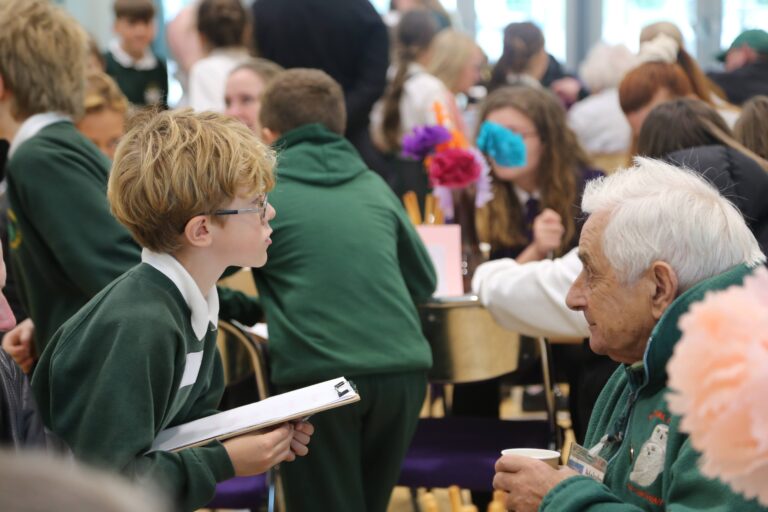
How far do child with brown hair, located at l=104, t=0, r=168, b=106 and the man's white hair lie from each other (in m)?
4.80

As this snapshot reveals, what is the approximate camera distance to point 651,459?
5.58ft

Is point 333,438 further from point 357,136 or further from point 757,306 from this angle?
point 357,136

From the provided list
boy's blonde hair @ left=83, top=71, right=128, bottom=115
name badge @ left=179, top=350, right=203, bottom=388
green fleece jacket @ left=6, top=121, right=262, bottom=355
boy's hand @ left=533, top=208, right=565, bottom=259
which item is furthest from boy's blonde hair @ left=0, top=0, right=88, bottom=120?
boy's hand @ left=533, top=208, right=565, bottom=259

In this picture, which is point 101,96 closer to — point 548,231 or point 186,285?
point 548,231

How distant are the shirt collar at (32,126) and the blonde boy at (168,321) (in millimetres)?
789

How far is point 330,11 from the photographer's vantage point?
5461 mm

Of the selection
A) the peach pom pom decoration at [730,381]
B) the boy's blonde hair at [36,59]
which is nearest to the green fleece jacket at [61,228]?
the boy's blonde hair at [36,59]

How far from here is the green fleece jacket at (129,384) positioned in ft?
6.23

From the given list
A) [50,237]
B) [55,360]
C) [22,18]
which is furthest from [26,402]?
[22,18]

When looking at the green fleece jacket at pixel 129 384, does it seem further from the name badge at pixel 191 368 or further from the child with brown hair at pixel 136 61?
the child with brown hair at pixel 136 61

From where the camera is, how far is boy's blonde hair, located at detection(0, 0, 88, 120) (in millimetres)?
2912

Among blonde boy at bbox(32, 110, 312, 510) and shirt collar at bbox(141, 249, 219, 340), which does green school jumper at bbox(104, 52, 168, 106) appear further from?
shirt collar at bbox(141, 249, 219, 340)

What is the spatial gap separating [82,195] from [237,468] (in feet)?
3.42

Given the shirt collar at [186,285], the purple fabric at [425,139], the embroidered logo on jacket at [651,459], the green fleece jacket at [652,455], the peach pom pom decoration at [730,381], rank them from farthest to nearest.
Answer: the purple fabric at [425,139] < the shirt collar at [186,285] < the embroidered logo on jacket at [651,459] < the green fleece jacket at [652,455] < the peach pom pom decoration at [730,381]
